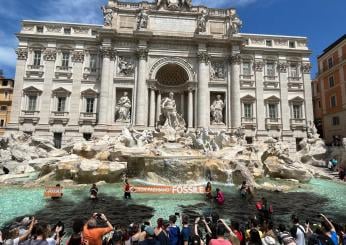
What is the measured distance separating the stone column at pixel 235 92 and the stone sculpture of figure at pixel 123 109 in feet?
38.2

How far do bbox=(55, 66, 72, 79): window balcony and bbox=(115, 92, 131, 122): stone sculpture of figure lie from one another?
6530mm

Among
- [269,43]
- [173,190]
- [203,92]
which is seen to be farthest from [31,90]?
[269,43]

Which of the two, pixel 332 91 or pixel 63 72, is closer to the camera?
pixel 63 72

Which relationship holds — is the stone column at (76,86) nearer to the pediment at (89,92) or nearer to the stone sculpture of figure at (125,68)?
the pediment at (89,92)

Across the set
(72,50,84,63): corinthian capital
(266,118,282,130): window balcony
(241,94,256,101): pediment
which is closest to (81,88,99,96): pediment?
(72,50,84,63): corinthian capital

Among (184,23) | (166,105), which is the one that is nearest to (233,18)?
(184,23)

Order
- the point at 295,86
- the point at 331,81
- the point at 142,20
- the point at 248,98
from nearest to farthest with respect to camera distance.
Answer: the point at 142,20 → the point at 248,98 → the point at 295,86 → the point at 331,81

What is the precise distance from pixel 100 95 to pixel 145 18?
10.1 metres

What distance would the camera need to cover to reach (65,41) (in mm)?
29734

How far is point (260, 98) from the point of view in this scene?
3094 centimetres

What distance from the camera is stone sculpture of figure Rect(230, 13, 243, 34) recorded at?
30.6 metres

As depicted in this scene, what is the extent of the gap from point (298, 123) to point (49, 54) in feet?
97.3

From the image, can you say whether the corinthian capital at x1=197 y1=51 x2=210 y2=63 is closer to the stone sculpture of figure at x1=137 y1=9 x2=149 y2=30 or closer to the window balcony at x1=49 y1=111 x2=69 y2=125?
the stone sculpture of figure at x1=137 y1=9 x2=149 y2=30

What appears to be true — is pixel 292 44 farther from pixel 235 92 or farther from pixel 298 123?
pixel 235 92
